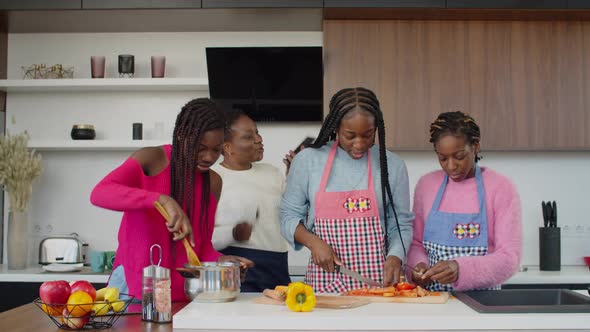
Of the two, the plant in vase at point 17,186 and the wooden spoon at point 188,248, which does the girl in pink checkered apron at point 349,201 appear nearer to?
the wooden spoon at point 188,248

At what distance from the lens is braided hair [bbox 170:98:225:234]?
2.21 meters

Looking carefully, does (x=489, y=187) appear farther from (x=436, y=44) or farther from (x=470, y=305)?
(x=436, y=44)

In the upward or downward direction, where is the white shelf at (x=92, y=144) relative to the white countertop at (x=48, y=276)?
upward

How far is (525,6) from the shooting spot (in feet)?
11.7

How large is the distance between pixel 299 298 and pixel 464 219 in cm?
80

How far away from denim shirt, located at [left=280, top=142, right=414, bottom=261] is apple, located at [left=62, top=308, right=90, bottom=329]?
2.80 ft

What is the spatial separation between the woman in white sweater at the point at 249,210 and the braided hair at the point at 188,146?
1.88 ft

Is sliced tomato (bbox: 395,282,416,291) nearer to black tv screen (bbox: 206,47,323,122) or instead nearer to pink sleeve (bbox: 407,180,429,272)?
pink sleeve (bbox: 407,180,429,272)

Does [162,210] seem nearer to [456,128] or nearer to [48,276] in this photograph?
[456,128]

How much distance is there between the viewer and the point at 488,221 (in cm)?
244

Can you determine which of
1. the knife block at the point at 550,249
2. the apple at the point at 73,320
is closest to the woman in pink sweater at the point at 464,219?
the apple at the point at 73,320

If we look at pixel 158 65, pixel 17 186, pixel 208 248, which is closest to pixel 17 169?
pixel 17 186

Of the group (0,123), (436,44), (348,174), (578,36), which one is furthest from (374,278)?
(0,123)

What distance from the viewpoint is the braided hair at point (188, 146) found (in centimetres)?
221
